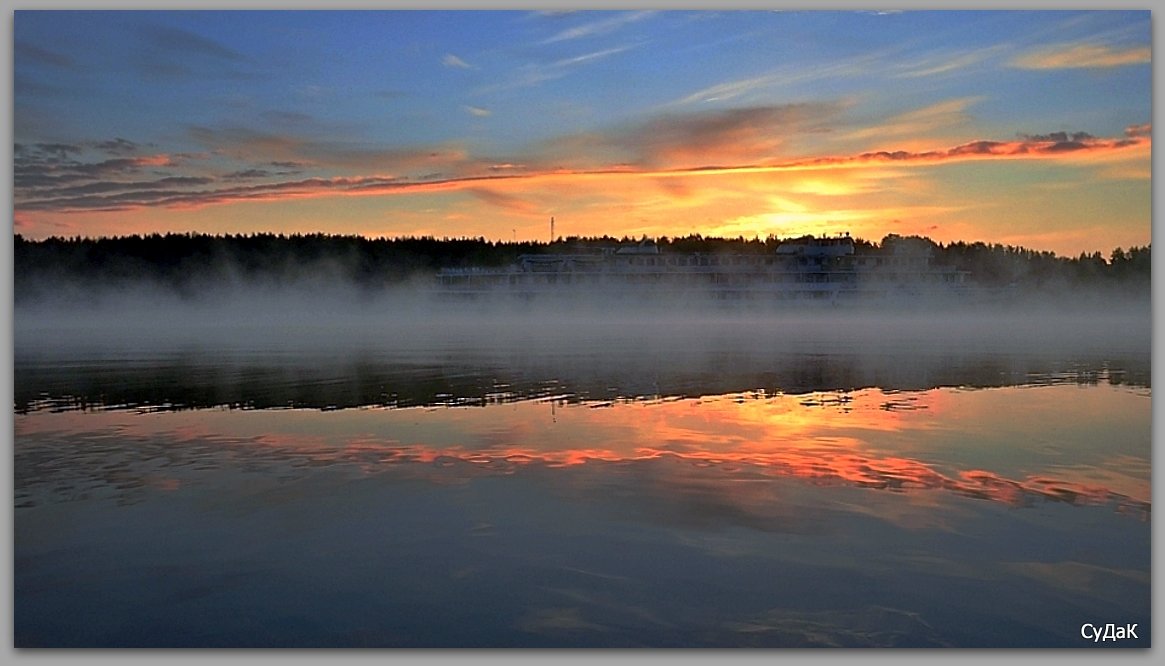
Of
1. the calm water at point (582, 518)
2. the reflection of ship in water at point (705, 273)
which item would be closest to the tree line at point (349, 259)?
the reflection of ship in water at point (705, 273)

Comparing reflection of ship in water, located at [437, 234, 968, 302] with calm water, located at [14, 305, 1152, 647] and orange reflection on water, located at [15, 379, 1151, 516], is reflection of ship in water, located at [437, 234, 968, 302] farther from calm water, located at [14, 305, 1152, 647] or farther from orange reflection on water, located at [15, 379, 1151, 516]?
orange reflection on water, located at [15, 379, 1151, 516]

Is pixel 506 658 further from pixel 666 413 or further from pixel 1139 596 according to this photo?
→ pixel 666 413

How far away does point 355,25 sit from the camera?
36.1ft

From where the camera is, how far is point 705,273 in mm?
86812

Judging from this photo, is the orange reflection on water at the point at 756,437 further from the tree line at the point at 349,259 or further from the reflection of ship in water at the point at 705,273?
the reflection of ship in water at the point at 705,273

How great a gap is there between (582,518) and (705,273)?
8110 centimetres

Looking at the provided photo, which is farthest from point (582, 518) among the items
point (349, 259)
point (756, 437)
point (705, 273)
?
point (705, 273)

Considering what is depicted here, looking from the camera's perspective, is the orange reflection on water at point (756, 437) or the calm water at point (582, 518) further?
the orange reflection on water at point (756, 437)

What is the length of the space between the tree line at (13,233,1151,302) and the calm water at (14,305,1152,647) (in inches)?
129

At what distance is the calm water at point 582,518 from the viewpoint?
201 inches

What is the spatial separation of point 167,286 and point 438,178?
102 feet

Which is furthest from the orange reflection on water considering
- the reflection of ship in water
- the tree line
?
the reflection of ship in water

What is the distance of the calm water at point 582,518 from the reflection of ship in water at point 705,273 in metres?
69.7

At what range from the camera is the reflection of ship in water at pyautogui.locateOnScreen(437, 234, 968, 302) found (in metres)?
82.9
